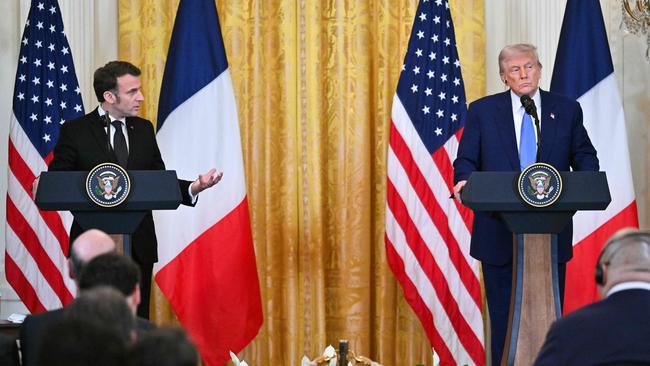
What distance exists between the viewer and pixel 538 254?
→ 529cm

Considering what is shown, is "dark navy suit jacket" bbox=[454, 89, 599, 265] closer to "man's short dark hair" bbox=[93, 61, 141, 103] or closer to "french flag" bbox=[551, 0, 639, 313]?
"french flag" bbox=[551, 0, 639, 313]

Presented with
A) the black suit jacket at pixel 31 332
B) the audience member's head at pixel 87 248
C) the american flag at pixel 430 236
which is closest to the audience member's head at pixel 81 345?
the black suit jacket at pixel 31 332

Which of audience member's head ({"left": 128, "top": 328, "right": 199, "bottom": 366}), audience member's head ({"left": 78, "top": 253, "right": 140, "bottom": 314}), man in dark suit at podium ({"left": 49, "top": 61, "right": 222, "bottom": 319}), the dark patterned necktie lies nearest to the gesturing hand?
man in dark suit at podium ({"left": 49, "top": 61, "right": 222, "bottom": 319})

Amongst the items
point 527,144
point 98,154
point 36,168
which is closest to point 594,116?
point 527,144

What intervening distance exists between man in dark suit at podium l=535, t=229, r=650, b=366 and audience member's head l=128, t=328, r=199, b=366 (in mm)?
1199

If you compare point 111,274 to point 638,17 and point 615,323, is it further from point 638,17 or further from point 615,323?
point 638,17

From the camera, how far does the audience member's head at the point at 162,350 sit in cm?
234

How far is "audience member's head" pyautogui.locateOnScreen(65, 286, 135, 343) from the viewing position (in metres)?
2.41

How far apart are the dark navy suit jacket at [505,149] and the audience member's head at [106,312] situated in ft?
10.8

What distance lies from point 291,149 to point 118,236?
2.70 m

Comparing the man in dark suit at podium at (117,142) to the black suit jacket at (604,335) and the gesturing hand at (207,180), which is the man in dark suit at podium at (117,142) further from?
the black suit jacket at (604,335)

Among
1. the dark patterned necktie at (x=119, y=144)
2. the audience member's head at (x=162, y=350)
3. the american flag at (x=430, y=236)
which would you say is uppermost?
the dark patterned necktie at (x=119, y=144)

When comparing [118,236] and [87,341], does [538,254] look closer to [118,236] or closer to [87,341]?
[118,236]

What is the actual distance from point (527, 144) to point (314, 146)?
2417 millimetres
